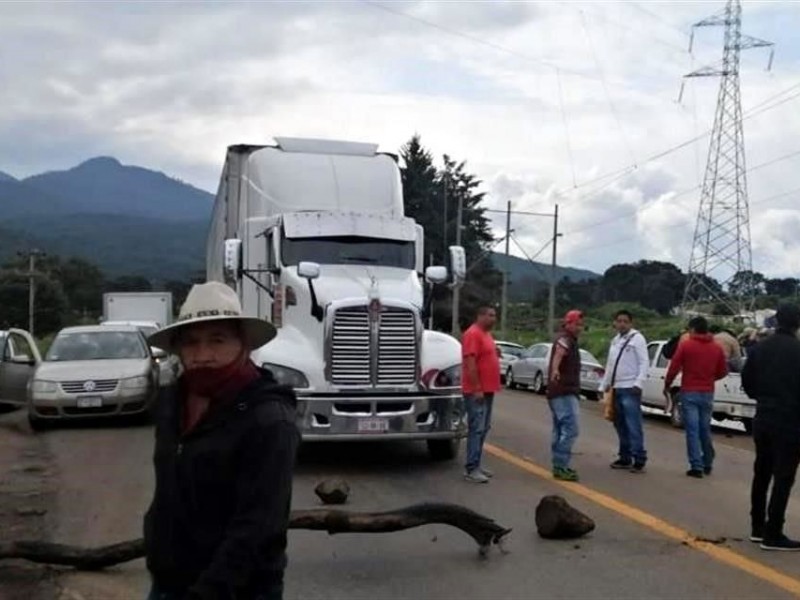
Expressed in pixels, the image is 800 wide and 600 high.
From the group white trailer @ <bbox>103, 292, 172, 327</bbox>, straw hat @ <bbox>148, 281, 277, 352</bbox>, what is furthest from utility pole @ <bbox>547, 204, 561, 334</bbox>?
straw hat @ <bbox>148, 281, 277, 352</bbox>

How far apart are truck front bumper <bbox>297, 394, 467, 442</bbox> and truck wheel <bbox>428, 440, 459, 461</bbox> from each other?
0.74 m

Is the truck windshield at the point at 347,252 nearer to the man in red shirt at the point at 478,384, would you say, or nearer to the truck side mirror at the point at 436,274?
the truck side mirror at the point at 436,274

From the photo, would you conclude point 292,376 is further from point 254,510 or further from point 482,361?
point 254,510

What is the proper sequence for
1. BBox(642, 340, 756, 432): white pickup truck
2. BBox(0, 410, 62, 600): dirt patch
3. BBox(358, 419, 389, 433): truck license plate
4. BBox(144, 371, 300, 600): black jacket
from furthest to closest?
1. BBox(642, 340, 756, 432): white pickup truck
2. BBox(358, 419, 389, 433): truck license plate
3. BBox(0, 410, 62, 600): dirt patch
4. BBox(144, 371, 300, 600): black jacket

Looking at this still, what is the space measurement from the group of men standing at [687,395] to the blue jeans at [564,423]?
10mm

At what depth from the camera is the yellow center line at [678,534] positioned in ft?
26.7

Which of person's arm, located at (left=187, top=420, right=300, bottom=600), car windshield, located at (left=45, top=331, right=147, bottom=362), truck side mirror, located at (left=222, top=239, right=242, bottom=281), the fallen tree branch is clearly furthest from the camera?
car windshield, located at (left=45, top=331, right=147, bottom=362)

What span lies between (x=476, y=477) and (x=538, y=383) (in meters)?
19.4

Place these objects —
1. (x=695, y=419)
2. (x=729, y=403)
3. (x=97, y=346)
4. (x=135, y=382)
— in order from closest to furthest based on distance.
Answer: (x=695, y=419)
(x=135, y=382)
(x=97, y=346)
(x=729, y=403)

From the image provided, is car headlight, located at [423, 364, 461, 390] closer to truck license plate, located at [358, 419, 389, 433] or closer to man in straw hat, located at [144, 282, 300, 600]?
truck license plate, located at [358, 419, 389, 433]

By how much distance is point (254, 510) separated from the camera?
3.42m

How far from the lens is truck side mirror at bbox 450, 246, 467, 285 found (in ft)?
49.2

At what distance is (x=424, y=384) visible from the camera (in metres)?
13.2

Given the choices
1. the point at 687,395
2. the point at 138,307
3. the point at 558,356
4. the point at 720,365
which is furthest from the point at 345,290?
the point at 138,307
